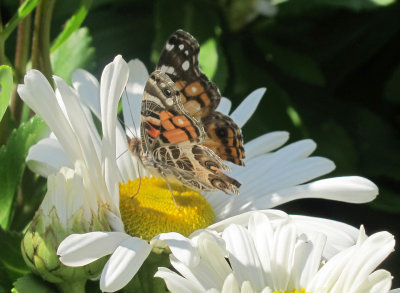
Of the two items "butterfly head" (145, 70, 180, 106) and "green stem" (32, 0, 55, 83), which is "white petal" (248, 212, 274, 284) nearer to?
"butterfly head" (145, 70, 180, 106)

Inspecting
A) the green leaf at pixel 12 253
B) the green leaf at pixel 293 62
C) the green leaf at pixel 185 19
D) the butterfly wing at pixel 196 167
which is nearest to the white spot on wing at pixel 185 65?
the butterfly wing at pixel 196 167

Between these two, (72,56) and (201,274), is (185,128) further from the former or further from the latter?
(72,56)

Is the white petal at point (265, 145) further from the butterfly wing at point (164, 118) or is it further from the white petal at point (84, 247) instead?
the white petal at point (84, 247)

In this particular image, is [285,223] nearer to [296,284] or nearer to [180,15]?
[296,284]

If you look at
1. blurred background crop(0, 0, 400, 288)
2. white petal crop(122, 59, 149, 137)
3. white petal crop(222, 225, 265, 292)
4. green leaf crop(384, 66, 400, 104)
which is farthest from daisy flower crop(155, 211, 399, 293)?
green leaf crop(384, 66, 400, 104)

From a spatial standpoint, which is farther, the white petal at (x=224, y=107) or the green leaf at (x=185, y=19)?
the green leaf at (x=185, y=19)
